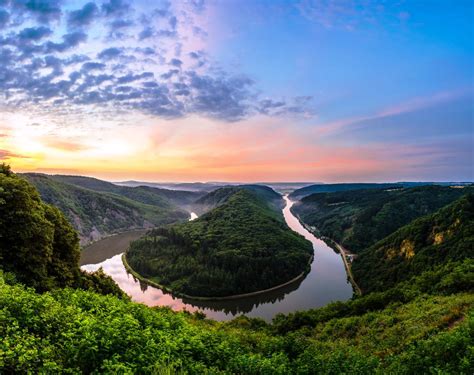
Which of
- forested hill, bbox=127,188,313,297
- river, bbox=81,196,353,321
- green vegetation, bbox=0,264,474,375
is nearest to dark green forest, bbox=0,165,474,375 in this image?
green vegetation, bbox=0,264,474,375

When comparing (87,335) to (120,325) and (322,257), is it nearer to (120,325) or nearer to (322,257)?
(120,325)

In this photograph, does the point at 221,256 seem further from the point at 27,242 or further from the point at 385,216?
the point at 385,216

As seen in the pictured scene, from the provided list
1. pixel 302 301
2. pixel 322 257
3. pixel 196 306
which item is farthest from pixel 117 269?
pixel 322 257

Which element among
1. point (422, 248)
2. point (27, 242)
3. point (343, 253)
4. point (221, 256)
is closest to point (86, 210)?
point (221, 256)

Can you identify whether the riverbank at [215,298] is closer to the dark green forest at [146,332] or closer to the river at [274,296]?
the river at [274,296]

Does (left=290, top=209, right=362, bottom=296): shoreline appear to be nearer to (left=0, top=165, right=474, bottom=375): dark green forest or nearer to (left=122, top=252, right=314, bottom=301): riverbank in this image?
(left=122, top=252, right=314, bottom=301): riverbank

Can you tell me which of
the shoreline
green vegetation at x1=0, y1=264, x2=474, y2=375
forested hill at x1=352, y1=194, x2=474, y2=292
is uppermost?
green vegetation at x1=0, y1=264, x2=474, y2=375

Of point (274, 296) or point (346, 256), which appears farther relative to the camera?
point (346, 256)
